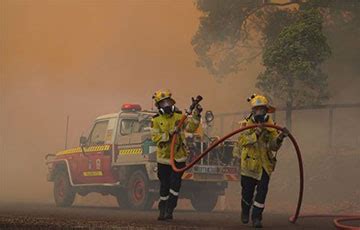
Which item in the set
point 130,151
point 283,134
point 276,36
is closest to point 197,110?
point 283,134

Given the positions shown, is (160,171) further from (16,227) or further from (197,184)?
(197,184)

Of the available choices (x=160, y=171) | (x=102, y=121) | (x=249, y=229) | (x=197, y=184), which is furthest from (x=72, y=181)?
(x=249, y=229)

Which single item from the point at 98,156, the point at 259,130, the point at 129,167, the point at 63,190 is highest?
the point at 259,130

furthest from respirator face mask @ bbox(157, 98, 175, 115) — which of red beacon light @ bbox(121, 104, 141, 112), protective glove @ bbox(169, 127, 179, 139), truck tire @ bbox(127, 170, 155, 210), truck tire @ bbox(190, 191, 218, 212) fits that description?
red beacon light @ bbox(121, 104, 141, 112)

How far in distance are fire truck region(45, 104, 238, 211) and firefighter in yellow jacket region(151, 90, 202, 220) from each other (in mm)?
2721

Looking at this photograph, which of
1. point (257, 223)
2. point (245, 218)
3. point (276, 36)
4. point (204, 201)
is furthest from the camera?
point (276, 36)

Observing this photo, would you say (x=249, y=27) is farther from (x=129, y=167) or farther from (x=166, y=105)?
(x=166, y=105)

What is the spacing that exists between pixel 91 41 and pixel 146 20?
2720 millimetres

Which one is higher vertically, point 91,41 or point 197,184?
point 91,41

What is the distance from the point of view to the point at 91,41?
27.0m

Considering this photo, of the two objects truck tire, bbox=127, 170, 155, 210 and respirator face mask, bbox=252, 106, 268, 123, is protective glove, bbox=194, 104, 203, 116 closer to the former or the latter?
respirator face mask, bbox=252, 106, 268, 123

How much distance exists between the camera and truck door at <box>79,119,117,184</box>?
11867mm

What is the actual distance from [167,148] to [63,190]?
6456mm

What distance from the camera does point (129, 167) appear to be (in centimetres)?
1136
